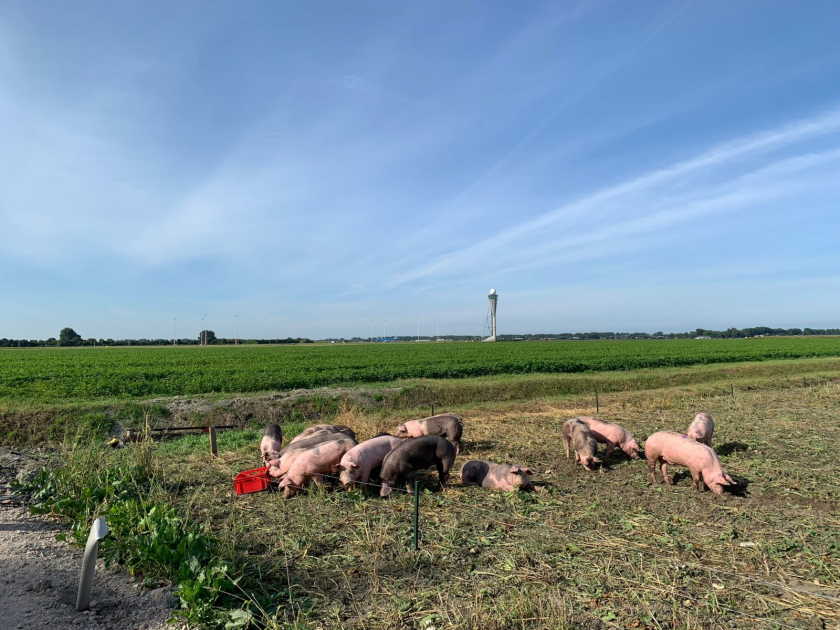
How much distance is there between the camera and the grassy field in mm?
4199

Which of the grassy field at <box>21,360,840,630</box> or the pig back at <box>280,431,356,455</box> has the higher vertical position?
the pig back at <box>280,431,356,455</box>

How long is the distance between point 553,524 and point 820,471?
524cm

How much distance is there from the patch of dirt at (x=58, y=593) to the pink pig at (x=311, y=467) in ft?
8.61

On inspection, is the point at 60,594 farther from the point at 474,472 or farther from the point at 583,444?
the point at 583,444

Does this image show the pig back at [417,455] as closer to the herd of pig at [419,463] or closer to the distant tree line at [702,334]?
the herd of pig at [419,463]

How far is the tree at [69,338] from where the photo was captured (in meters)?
96.6

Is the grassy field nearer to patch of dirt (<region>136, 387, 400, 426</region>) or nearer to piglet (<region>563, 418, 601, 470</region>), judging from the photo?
piglet (<region>563, 418, 601, 470</region>)

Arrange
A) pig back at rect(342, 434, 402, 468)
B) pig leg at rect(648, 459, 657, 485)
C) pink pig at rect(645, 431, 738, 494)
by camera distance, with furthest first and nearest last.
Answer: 1. pig leg at rect(648, 459, 657, 485)
2. pig back at rect(342, 434, 402, 468)
3. pink pig at rect(645, 431, 738, 494)

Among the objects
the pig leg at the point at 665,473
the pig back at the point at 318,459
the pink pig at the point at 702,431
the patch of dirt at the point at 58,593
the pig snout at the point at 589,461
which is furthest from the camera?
the pink pig at the point at 702,431

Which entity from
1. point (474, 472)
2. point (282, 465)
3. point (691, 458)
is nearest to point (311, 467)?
point (282, 465)

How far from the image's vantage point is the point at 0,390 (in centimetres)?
1850

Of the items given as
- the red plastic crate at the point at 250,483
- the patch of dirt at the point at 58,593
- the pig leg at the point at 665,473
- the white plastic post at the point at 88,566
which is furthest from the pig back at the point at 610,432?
the white plastic post at the point at 88,566

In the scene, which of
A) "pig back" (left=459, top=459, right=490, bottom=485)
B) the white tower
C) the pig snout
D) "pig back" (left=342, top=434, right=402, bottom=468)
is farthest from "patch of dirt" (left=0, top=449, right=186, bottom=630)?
the white tower

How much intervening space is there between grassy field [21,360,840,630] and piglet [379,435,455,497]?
291 millimetres
